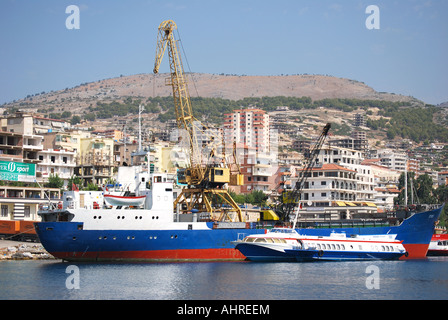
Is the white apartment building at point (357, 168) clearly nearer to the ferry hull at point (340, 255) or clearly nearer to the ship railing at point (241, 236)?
the ferry hull at point (340, 255)

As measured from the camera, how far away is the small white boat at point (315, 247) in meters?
53.2

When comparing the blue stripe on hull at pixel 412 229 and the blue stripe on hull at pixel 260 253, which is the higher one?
the blue stripe on hull at pixel 412 229

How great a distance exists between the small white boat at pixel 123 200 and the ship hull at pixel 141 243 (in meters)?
2.37

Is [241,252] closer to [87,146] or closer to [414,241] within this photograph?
[414,241]

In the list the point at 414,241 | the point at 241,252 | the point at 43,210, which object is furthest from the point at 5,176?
the point at 414,241

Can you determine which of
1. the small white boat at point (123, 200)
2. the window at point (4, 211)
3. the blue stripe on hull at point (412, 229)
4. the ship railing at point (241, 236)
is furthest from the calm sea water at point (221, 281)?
the window at point (4, 211)

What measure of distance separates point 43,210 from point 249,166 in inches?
2497

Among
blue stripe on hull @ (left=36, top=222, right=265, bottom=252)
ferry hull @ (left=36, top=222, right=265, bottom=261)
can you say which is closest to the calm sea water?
ferry hull @ (left=36, top=222, right=265, bottom=261)

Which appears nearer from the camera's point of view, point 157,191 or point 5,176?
point 157,191

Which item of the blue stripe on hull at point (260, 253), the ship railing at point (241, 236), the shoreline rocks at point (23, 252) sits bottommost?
the shoreline rocks at point (23, 252)

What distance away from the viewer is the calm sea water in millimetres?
35859

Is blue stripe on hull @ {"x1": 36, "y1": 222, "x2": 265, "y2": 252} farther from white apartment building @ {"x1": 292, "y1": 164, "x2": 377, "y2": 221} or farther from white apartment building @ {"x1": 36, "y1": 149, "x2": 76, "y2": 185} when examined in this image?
white apartment building @ {"x1": 36, "y1": 149, "x2": 76, "y2": 185}

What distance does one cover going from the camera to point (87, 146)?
100m
